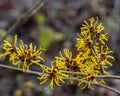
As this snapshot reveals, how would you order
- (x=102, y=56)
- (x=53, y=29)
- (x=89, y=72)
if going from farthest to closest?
(x=53, y=29) → (x=102, y=56) → (x=89, y=72)

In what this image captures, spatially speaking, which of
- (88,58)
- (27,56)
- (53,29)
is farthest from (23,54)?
(53,29)

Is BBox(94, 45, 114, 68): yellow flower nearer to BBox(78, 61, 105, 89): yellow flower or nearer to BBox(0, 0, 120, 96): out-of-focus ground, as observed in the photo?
BBox(78, 61, 105, 89): yellow flower

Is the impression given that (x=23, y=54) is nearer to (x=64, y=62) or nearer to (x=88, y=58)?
(x=64, y=62)

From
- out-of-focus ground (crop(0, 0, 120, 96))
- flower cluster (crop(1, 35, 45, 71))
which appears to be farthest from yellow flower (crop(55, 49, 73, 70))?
out-of-focus ground (crop(0, 0, 120, 96))

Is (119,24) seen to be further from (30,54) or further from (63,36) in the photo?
(30,54)

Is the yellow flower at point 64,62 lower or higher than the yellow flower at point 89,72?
higher

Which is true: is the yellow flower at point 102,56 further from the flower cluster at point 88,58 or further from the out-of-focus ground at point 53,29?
the out-of-focus ground at point 53,29

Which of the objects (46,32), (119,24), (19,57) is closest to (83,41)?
(19,57)

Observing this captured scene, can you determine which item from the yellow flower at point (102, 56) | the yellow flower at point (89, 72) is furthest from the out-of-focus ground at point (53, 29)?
the yellow flower at point (89, 72)
